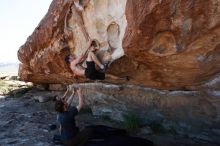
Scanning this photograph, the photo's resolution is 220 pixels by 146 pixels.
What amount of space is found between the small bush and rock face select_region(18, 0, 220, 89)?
34.9 inches

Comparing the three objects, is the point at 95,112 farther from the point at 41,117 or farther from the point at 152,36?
the point at 152,36

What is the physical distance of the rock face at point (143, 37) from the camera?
18.2 ft

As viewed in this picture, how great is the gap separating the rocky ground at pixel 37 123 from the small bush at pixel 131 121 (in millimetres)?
133

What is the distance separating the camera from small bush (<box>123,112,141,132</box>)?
8.42m

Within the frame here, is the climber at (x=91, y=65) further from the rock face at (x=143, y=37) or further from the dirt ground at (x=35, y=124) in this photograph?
the dirt ground at (x=35, y=124)

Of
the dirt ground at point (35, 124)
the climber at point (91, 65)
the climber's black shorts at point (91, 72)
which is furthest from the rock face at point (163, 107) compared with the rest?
the climber's black shorts at point (91, 72)

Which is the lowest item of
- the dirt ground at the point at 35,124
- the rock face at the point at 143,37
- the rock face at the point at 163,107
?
the dirt ground at the point at 35,124

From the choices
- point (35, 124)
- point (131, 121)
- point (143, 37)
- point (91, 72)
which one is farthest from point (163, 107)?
point (35, 124)

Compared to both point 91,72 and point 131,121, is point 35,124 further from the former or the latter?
point 91,72

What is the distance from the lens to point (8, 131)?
9219 millimetres

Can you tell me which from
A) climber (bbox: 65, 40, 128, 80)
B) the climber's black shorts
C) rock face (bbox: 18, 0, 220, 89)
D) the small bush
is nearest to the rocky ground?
the small bush

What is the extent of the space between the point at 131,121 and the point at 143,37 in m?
3.07

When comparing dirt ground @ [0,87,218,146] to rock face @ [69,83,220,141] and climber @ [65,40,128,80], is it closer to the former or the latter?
rock face @ [69,83,220,141]

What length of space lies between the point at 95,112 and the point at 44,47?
2089 mm
